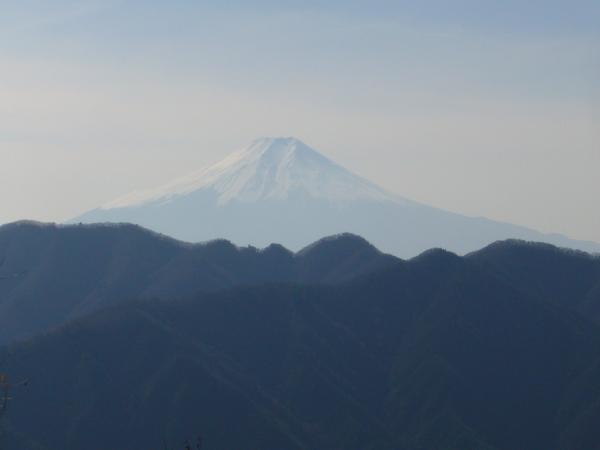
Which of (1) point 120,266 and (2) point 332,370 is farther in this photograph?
(1) point 120,266

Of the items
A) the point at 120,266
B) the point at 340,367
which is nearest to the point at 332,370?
the point at 340,367

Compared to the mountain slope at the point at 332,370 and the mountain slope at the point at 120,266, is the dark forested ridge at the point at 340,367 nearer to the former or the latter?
the mountain slope at the point at 332,370

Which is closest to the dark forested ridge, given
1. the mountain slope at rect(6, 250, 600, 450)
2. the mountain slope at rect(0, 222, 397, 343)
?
the mountain slope at rect(6, 250, 600, 450)

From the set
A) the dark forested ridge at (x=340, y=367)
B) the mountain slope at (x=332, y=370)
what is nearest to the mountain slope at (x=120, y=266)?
the dark forested ridge at (x=340, y=367)

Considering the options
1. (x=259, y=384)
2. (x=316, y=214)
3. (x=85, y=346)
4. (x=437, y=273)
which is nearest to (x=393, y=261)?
(x=437, y=273)

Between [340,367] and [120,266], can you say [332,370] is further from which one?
[120,266]

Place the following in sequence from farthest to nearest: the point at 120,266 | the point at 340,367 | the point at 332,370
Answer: the point at 120,266 < the point at 340,367 < the point at 332,370

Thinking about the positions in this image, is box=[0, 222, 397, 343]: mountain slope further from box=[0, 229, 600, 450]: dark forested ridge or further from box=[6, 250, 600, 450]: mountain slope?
box=[6, 250, 600, 450]: mountain slope
